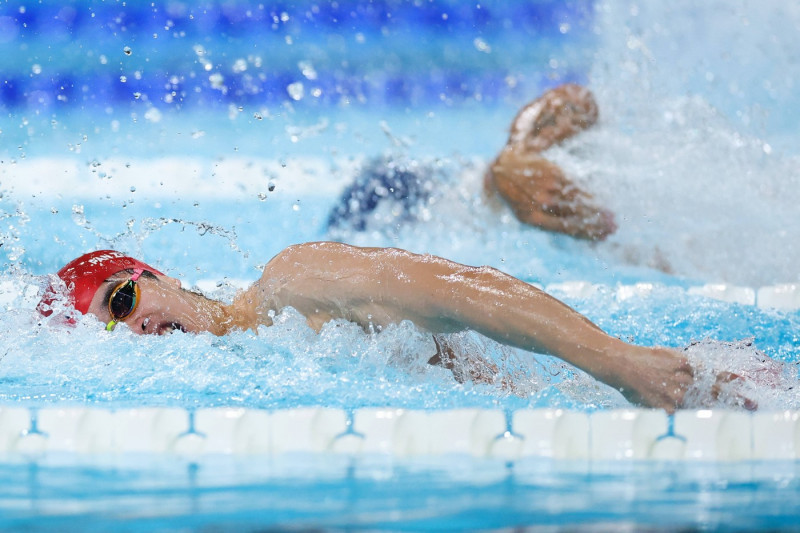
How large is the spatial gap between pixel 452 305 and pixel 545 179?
2497 mm

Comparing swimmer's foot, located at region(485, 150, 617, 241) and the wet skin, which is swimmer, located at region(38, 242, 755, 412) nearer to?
the wet skin

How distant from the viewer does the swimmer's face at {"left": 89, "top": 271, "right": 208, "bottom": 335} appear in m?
2.30

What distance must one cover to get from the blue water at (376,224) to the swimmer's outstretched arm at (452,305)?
8cm

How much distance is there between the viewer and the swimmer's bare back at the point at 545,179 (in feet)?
14.2

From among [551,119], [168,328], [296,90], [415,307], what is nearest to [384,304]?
[415,307]

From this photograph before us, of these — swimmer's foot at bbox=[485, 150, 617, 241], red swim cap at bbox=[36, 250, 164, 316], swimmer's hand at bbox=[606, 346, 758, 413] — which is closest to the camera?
swimmer's hand at bbox=[606, 346, 758, 413]

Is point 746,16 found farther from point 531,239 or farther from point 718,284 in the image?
point 718,284

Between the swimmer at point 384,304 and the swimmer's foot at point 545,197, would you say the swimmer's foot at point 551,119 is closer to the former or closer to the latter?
the swimmer's foot at point 545,197

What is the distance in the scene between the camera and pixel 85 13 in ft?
22.6

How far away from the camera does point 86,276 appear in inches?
91.6

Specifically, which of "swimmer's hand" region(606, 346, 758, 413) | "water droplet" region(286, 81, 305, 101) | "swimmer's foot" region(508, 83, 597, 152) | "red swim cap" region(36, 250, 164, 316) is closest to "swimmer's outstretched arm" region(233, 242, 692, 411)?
"swimmer's hand" region(606, 346, 758, 413)

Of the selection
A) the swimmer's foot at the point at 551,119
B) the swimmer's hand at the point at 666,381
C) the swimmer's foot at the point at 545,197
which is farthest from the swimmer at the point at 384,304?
the swimmer's foot at the point at 551,119

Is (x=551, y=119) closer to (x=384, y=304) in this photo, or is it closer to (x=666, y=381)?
(x=384, y=304)

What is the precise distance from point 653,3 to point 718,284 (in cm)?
432
